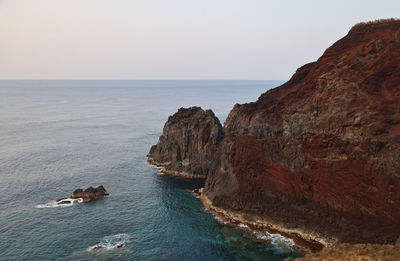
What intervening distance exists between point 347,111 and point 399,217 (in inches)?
670

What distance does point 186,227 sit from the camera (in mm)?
52812

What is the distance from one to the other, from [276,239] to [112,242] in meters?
27.7

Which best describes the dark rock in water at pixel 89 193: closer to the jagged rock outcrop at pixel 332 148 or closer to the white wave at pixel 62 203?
the white wave at pixel 62 203

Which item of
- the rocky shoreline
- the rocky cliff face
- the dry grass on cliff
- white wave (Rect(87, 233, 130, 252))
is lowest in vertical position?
white wave (Rect(87, 233, 130, 252))

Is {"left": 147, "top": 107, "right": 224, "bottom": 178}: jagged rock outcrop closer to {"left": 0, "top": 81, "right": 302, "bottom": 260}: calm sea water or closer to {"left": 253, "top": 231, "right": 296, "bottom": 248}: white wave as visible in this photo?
{"left": 0, "top": 81, "right": 302, "bottom": 260}: calm sea water

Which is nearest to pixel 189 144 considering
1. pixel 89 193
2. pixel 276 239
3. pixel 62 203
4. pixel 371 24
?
pixel 89 193

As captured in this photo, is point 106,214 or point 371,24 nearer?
point 371,24

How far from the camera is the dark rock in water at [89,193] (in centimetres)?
6581

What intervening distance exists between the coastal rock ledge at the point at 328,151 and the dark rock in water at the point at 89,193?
25.9 m

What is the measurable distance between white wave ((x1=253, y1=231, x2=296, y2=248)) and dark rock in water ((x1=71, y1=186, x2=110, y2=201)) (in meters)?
37.5

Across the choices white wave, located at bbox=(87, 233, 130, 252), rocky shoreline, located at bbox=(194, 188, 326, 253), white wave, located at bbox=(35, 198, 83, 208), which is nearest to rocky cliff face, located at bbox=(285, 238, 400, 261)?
rocky shoreline, located at bbox=(194, 188, 326, 253)

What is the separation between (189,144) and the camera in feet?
286

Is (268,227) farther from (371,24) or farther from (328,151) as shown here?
(371,24)

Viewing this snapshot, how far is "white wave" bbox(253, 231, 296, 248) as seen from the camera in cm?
4628
